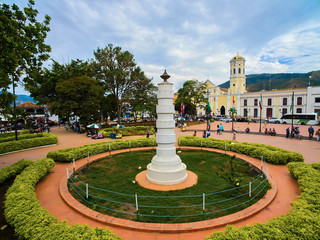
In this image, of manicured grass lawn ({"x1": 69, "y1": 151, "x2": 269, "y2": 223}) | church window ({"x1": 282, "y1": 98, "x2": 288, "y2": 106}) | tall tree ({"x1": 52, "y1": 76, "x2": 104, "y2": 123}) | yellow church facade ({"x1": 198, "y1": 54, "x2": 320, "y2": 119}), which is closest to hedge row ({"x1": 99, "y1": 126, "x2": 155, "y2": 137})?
tall tree ({"x1": 52, "y1": 76, "x2": 104, "y2": 123})

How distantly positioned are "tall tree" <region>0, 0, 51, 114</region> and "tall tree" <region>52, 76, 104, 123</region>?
15.7m

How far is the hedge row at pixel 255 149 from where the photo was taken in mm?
10016

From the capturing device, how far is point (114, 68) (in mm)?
30562

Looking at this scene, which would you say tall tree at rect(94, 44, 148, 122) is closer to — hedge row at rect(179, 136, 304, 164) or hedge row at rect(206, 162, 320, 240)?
hedge row at rect(179, 136, 304, 164)

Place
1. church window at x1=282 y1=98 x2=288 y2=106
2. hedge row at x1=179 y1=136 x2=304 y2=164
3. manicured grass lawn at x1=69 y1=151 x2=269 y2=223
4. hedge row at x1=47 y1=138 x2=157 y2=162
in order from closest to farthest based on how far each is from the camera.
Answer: manicured grass lawn at x1=69 y1=151 x2=269 y2=223 → hedge row at x1=179 y1=136 x2=304 y2=164 → hedge row at x1=47 y1=138 x2=157 y2=162 → church window at x1=282 y1=98 x2=288 y2=106

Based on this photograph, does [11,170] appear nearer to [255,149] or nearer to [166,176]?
[166,176]

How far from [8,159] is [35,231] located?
11.6 meters

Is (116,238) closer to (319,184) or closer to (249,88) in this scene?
(319,184)

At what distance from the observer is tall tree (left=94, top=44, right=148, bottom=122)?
97.8ft

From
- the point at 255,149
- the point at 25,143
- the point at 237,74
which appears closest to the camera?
the point at 255,149

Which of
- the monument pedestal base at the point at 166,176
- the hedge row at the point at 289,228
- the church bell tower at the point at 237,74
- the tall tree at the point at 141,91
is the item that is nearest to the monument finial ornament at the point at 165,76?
the monument pedestal base at the point at 166,176

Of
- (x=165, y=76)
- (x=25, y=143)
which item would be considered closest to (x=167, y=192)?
(x=165, y=76)

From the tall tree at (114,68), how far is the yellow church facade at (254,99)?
2009 centimetres

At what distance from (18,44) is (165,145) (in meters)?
7.86
